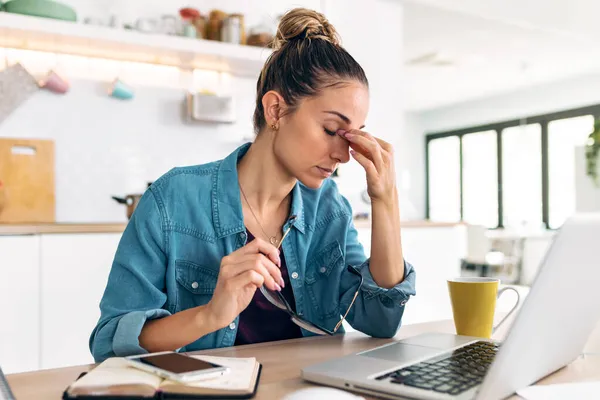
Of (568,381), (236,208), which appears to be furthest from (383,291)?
(568,381)

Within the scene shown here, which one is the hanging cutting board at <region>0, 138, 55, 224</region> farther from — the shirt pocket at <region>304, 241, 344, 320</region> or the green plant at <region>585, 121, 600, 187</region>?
the green plant at <region>585, 121, 600, 187</region>

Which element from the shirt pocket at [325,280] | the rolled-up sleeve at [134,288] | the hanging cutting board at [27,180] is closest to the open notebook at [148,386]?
the rolled-up sleeve at [134,288]

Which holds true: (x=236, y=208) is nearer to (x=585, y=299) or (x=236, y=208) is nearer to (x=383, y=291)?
(x=383, y=291)

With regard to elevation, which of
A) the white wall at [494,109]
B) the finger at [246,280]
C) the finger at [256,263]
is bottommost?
the finger at [246,280]

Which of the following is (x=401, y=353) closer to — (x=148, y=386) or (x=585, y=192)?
(x=148, y=386)

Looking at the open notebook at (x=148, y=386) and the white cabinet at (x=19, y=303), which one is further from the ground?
the open notebook at (x=148, y=386)

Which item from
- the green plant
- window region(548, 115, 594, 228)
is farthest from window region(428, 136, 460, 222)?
the green plant

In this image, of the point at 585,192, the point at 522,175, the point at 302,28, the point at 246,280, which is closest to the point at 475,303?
the point at 246,280

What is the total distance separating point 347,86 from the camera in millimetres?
1186

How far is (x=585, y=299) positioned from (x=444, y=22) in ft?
15.6

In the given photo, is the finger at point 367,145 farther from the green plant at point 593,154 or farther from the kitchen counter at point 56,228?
the green plant at point 593,154

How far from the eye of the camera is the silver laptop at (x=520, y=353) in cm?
58

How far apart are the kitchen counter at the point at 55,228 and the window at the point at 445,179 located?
305 inches

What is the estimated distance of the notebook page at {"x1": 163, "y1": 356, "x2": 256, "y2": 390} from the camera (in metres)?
0.64
